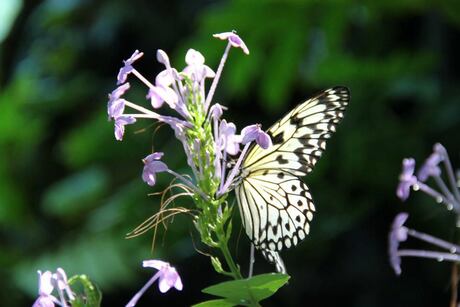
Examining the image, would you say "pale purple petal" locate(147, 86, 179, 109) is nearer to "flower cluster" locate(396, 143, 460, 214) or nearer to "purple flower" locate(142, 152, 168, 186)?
"purple flower" locate(142, 152, 168, 186)

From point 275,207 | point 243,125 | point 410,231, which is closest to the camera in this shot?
point 410,231

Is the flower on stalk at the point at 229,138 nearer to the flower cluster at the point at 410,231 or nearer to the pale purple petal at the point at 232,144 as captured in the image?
the pale purple petal at the point at 232,144

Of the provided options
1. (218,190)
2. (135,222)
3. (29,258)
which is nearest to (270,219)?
(218,190)

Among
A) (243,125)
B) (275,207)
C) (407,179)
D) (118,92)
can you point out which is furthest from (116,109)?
(243,125)

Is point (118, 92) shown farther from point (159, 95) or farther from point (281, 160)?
point (281, 160)

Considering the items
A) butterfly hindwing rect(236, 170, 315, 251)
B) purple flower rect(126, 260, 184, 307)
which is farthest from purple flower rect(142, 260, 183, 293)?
butterfly hindwing rect(236, 170, 315, 251)

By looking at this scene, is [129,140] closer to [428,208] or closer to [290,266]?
[290,266]
